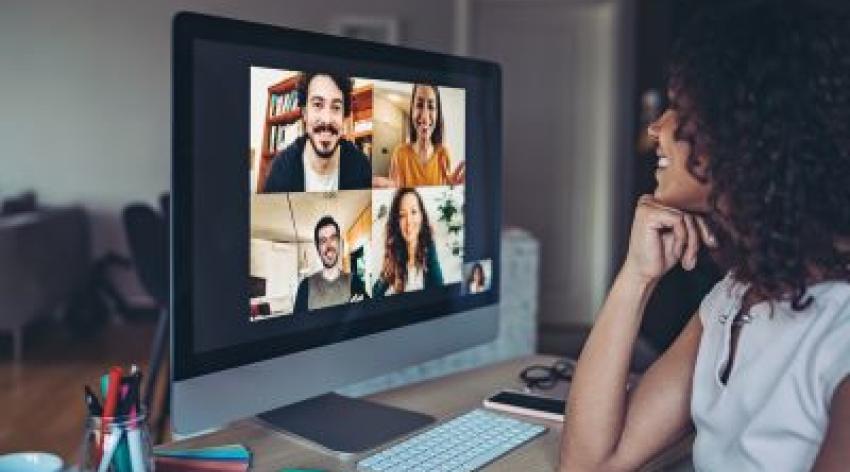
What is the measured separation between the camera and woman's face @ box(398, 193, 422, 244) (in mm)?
1229

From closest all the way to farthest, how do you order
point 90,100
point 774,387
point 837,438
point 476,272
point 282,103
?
point 837,438
point 774,387
point 282,103
point 476,272
point 90,100

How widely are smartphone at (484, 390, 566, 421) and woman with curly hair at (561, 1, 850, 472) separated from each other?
26 cm

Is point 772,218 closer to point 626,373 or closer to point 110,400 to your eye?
point 626,373

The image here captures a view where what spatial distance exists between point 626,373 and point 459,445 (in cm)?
21

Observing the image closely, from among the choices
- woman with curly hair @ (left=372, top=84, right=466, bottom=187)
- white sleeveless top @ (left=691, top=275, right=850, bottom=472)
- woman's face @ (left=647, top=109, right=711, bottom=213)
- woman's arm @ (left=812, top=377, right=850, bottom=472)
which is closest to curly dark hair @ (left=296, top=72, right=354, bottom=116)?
woman with curly hair @ (left=372, top=84, right=466, bottom=187)

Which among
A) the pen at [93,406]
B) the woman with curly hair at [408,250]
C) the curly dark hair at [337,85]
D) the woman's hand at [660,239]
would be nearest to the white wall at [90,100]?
the woman with curly hair at [408,250]

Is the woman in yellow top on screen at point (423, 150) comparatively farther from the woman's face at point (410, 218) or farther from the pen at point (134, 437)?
the pen at point (134, 437)

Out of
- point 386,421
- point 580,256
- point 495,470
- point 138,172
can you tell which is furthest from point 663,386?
point 138,172

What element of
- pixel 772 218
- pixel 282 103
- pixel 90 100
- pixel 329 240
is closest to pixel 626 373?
pixel 772 218

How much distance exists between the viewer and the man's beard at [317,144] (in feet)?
3.52

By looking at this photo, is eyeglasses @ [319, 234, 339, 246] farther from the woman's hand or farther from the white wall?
the white wall

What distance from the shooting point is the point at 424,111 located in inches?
49.5

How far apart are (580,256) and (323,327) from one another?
4909 millimetres

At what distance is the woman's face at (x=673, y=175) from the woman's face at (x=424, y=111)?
305 millimetres
